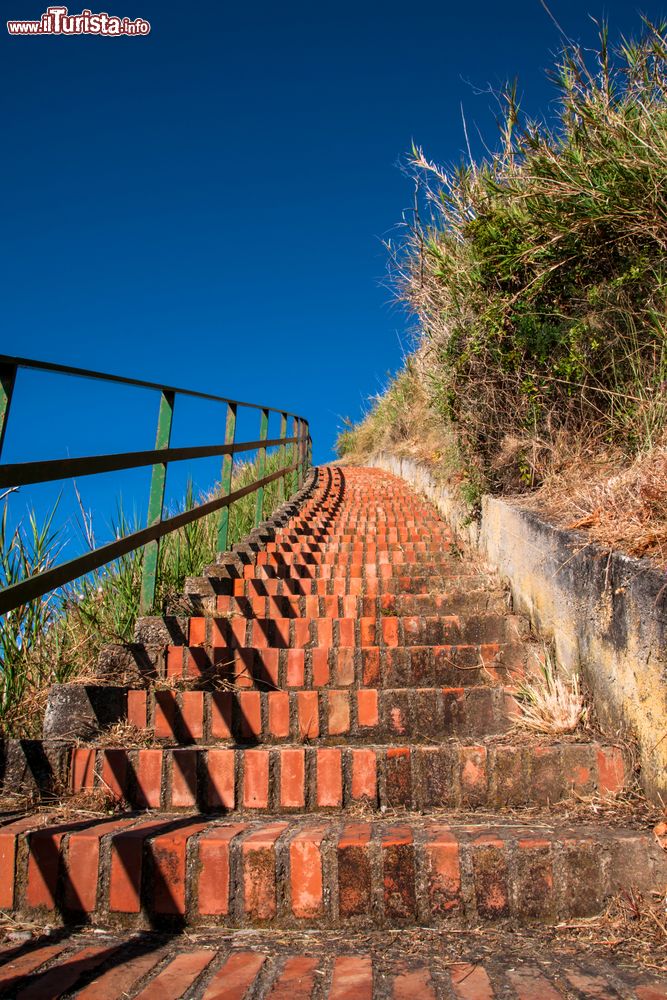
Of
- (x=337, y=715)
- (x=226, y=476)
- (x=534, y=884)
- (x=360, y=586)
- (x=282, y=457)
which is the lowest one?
(x=534, y=884)

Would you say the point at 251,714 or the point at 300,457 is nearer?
the point at 251,714

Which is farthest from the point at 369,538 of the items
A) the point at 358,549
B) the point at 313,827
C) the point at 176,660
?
the point at 313,827

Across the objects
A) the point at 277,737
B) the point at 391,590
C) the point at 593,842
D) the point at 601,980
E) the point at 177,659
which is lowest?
the point at 601,980

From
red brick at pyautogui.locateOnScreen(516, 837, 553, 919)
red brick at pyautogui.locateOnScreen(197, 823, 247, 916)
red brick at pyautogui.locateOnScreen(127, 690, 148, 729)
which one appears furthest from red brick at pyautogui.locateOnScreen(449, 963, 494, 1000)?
red brick at pyautogui.locateOnScreen(127, 690, 148, 729)

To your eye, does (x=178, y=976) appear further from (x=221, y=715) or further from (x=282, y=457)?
(x=282, y=457)

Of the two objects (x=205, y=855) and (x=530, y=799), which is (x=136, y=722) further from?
(x=530, y=799)

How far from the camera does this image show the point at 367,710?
3.08 m

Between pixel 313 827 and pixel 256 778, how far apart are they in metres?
0.36

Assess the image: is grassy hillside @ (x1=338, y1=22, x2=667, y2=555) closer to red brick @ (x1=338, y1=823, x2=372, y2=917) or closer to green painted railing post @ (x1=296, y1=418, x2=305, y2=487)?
red brick @ (x1=338, y1=823, x2=372, y2=917)

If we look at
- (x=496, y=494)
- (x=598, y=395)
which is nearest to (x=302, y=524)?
(x=496, y=494)

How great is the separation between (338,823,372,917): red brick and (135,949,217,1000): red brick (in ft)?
1.31

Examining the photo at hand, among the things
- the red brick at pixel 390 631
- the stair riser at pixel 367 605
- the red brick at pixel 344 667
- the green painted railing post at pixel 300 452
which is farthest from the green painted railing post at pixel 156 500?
the green painted railing post at pixel 300 452

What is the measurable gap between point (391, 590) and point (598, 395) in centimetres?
170

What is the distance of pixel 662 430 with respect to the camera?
3.45 meters
